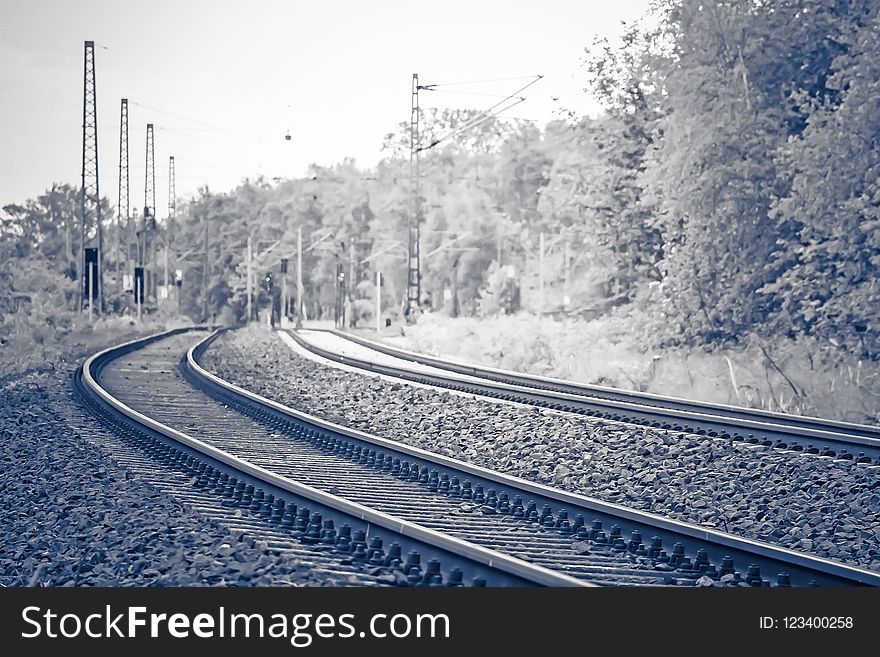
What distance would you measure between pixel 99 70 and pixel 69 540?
30.7m

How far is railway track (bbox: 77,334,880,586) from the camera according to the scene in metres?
5.72

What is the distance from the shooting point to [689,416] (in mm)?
11305

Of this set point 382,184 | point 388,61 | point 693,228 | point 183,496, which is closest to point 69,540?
point 183,496

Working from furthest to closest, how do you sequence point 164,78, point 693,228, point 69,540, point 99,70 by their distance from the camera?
point 99,70 < point 164,78 < point 693,228 < point 69,540

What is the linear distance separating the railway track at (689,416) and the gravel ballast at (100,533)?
17.8 ft

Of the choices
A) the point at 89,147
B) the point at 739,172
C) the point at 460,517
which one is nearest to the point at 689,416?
the point at 460,517

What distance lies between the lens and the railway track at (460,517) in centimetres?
572

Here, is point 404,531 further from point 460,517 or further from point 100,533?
point 100,533

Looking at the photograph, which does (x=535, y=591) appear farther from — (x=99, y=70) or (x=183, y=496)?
(x=99, y=70)

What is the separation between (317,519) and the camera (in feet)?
22.2

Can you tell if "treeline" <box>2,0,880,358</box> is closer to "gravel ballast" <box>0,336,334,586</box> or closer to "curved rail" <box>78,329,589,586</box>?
"curved rail" <box>78,329,589,586</box>

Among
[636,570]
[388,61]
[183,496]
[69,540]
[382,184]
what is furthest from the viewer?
[382,184]

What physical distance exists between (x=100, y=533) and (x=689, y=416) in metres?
6.56

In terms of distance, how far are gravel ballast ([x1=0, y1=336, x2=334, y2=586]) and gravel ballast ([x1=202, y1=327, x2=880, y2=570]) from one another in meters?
3.17
